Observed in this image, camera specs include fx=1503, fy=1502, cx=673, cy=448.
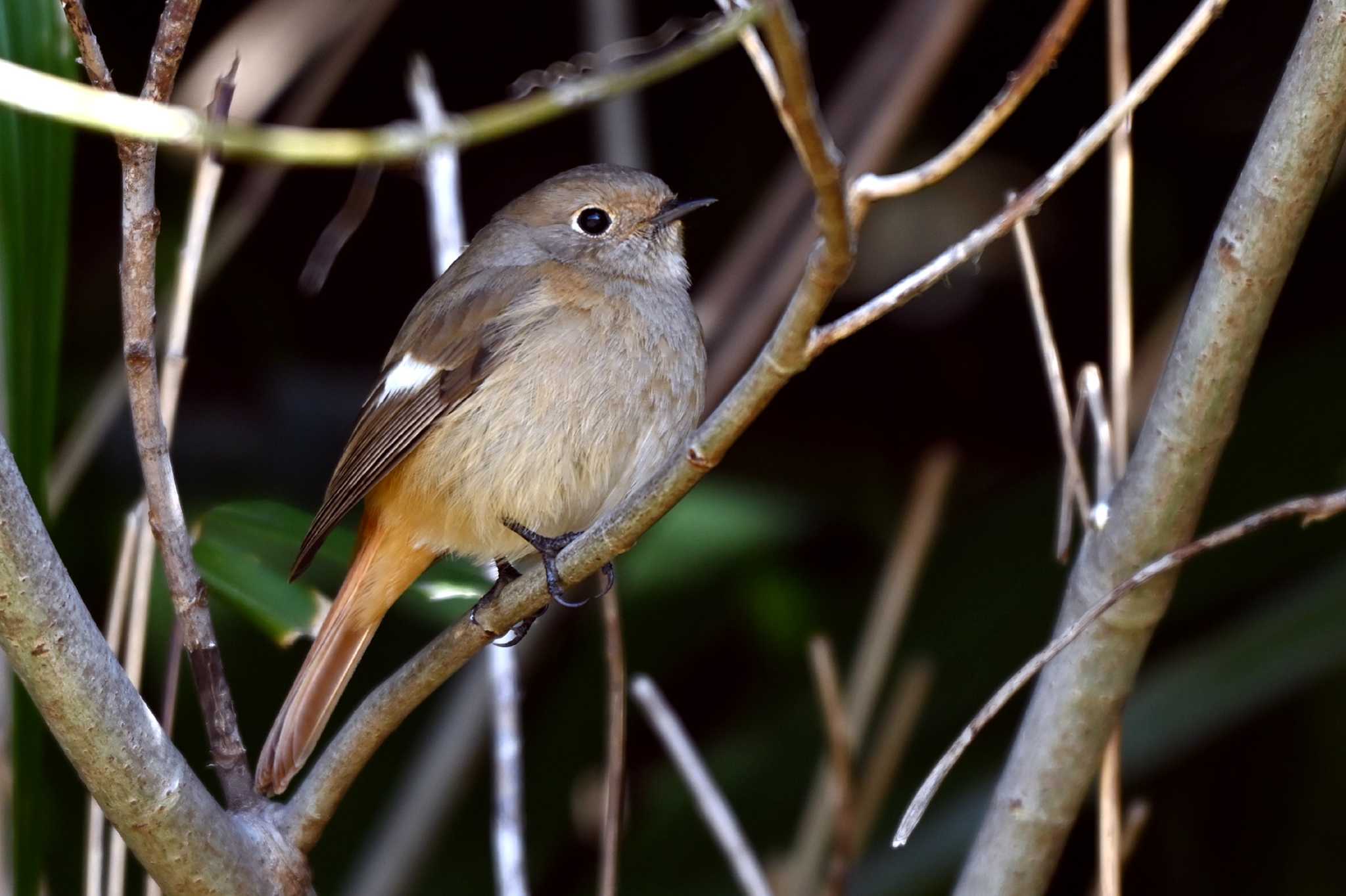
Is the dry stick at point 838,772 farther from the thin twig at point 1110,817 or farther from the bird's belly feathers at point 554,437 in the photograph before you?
the thin twig at point 1110,817

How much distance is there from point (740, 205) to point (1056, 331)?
3.06ft

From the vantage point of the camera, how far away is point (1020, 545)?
3.53 m

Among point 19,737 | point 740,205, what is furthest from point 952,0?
point 19,737

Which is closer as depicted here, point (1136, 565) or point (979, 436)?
point (1136, 565)

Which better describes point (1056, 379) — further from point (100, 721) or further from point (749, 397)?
point (100, 721)

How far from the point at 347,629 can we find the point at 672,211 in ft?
3.35

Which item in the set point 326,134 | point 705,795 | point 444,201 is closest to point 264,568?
point 705,795

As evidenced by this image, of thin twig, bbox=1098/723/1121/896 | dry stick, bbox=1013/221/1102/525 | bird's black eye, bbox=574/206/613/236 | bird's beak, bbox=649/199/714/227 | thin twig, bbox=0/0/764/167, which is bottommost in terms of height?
thin twig, bbox=1098/723/1121/896

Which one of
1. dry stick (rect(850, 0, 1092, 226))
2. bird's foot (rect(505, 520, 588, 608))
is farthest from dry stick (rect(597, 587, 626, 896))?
dry stick (rect(850, 0, 1092, 226))

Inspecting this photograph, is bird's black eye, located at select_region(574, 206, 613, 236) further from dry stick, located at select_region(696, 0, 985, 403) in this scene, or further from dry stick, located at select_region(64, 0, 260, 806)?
dry stick, located at select_region(64, 0, 260, 806)

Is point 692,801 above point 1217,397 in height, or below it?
above

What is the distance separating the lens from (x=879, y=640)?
3.11 metres

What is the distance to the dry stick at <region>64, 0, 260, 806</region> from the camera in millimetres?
1627

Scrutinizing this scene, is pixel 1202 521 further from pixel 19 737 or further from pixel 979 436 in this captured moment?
pixel 19 737
